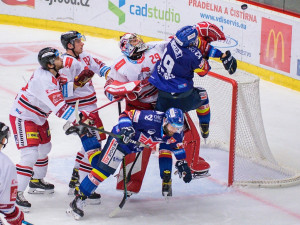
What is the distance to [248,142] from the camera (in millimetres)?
6348

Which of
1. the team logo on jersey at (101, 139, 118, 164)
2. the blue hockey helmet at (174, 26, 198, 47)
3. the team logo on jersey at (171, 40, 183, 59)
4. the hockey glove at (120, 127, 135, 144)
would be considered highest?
the blue hockey helmet at (174, 26, 198, 47)

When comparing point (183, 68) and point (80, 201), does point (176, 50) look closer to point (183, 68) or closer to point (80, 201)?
point (183, 68)

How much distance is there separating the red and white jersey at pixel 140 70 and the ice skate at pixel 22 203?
1.11m

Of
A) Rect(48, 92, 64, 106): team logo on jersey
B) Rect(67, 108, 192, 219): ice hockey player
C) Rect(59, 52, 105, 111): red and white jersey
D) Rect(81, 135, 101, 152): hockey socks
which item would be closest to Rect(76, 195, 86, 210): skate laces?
Rect(67, 108, 192, 219): ice hockey player

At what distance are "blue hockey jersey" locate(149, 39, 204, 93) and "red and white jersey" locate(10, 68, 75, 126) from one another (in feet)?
2.40

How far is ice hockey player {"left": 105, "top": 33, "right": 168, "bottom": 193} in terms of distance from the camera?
567 cm

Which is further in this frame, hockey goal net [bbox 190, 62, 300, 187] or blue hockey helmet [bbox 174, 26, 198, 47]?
hockey goal net [bbox 190, 62, 300, 187]

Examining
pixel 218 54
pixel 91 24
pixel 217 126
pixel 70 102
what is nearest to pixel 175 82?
pixel 218 54

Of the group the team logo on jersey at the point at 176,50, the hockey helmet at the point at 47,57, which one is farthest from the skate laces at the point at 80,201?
the team logo on jersey at the point at 176,50

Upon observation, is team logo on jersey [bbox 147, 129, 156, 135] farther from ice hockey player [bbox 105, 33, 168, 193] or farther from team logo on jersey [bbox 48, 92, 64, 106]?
team logo on jersey [bbox 48, 92, 64, 106]

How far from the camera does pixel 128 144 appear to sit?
212 inches

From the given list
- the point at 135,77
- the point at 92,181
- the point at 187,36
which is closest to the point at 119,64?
the point at 135,77

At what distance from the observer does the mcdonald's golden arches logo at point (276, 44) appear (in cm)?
860

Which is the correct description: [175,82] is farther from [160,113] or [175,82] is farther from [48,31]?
[48,31]
